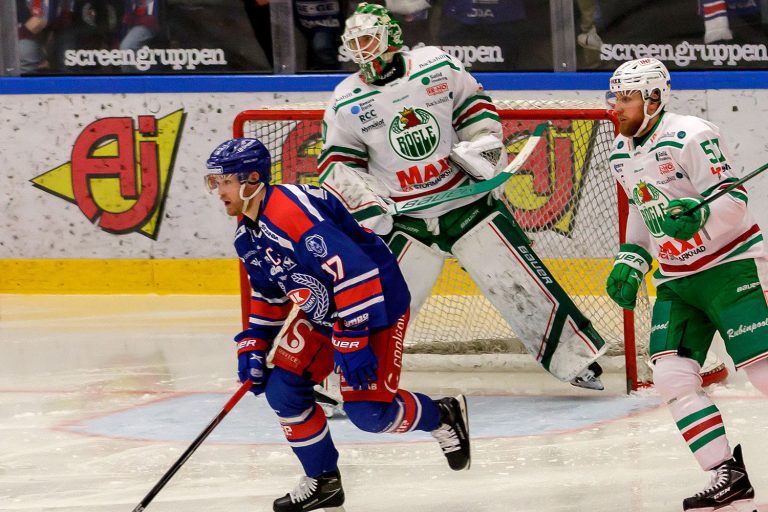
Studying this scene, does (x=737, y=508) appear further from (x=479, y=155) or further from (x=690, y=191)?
(x=479, y=155)

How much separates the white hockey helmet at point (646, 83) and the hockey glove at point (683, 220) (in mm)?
278

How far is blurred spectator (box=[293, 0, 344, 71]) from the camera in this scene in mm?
6797

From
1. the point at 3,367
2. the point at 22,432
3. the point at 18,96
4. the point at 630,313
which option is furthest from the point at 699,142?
the point at 18,96

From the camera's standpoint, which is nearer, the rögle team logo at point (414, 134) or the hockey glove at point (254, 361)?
the hockey glove at point (254, 361)

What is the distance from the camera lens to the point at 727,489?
3123 millimetres

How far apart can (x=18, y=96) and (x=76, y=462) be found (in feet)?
10.9

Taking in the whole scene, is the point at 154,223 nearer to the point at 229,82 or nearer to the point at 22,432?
the point at 229,82

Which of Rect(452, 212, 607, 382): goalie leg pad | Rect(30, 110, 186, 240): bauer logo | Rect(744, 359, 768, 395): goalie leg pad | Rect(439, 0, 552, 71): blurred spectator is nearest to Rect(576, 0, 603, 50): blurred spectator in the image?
Rect(439, 0, 552, 71): blurred spectator

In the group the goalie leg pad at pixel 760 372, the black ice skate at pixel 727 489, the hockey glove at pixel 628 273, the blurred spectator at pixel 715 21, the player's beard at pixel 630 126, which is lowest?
the black ice skate at pixel 727 489

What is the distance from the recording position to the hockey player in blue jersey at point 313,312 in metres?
3.21

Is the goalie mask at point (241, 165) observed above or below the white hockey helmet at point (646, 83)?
below

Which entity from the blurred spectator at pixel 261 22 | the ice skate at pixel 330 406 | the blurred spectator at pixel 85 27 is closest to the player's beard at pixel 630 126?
the ice skate at pixel 330 406

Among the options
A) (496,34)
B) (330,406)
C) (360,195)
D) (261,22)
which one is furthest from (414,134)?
(261,22)

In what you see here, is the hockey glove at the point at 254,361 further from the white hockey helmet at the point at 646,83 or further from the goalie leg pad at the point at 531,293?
the goalie leg pad at the point at 531,293
